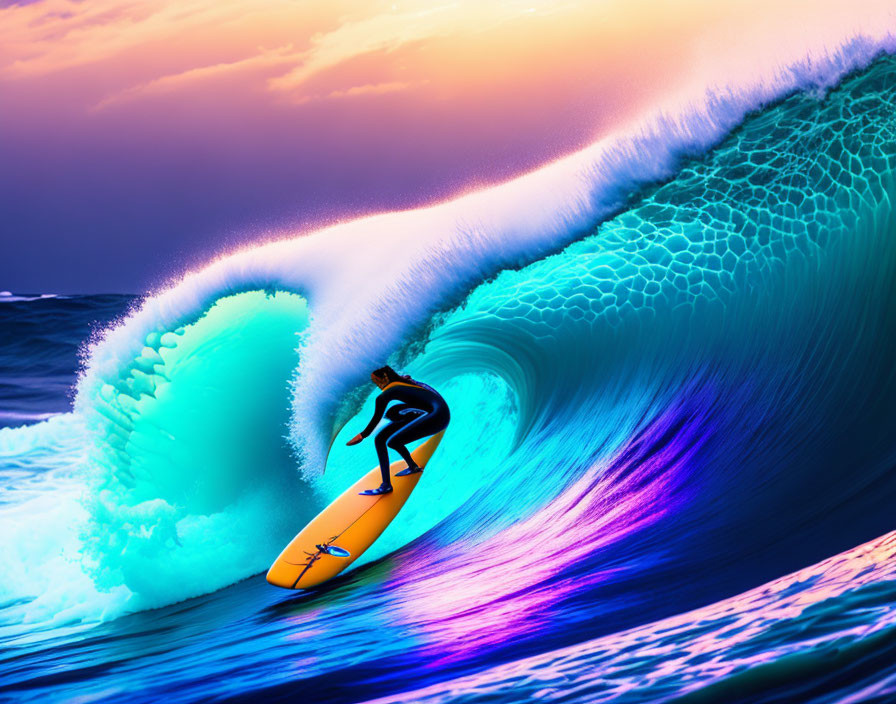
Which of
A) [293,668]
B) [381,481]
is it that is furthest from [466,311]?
[293,668]

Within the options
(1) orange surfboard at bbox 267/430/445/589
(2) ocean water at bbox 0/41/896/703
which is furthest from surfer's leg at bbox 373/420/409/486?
(2) ocean water at bbox 0/41/896/703

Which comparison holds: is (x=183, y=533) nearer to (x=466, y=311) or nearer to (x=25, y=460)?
(x=466, y=311)

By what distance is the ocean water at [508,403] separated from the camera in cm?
400

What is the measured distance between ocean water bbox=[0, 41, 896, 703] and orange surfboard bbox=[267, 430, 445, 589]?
5.7 inches

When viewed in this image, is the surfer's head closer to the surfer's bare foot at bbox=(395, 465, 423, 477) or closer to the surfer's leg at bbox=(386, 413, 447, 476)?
the surfer's leg at bbox=(386, 413, 447, 476)

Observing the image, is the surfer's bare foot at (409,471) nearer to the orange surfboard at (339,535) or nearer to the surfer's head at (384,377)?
the orange surfboard at (339,535)

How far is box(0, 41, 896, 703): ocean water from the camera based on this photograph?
13.1 ft

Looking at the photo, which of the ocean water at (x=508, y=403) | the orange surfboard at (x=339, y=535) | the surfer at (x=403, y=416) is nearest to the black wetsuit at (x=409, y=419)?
the surfer at (x=403, y=416)

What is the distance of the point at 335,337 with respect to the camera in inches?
246

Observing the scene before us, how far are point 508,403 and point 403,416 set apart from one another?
1516mm

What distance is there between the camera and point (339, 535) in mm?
5055

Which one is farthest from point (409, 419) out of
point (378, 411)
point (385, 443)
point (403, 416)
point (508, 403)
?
point (508, 403)

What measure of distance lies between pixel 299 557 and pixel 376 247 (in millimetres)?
2869

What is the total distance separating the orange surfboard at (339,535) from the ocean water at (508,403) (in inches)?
5.7
